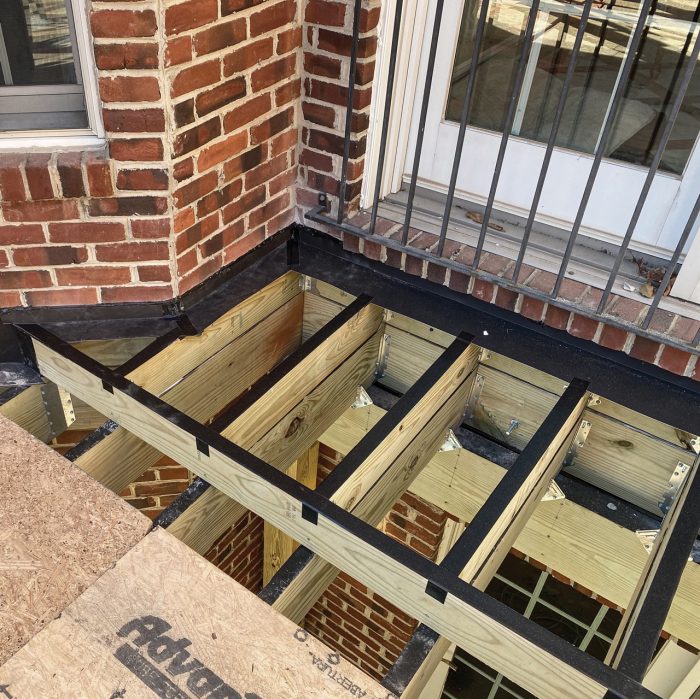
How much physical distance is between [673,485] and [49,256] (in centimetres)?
240

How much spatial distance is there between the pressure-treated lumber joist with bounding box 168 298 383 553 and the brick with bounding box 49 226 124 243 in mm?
693

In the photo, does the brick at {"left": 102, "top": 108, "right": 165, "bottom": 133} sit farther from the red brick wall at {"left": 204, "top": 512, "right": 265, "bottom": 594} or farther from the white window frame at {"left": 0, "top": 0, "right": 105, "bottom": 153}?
the red brick wall at {"left": 204, "top": 512, "right": 265, "bottom": 594}

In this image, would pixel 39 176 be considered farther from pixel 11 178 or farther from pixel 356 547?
pixel 356 547

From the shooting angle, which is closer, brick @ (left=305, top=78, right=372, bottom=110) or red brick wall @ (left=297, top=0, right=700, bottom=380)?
red brick wall @ (left=297, top=0, right=700, bottom=380)

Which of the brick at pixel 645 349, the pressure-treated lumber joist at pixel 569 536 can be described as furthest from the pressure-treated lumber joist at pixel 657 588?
the pressure-treated lumber joist at pixel 569 536

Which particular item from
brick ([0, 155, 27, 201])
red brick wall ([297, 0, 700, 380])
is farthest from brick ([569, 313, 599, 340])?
brick ([0, 155, 27, 201])

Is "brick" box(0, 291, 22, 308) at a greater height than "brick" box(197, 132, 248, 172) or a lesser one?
lesser

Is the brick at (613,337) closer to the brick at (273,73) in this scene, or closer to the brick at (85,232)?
→ the brick at (273,73)

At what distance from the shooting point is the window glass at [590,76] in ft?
7.61

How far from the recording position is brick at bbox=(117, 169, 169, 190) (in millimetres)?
2170

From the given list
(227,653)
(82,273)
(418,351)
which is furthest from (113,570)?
(418,351)

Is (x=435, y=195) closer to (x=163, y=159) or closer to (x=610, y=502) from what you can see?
(x=163, y=159)

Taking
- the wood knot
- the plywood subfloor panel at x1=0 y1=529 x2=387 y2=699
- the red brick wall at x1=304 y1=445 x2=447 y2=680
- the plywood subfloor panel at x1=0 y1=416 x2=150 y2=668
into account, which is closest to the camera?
the plywood subfloor panel at x1=0 y1=529 x2=387 y2=699

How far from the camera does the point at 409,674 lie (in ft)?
5.73
